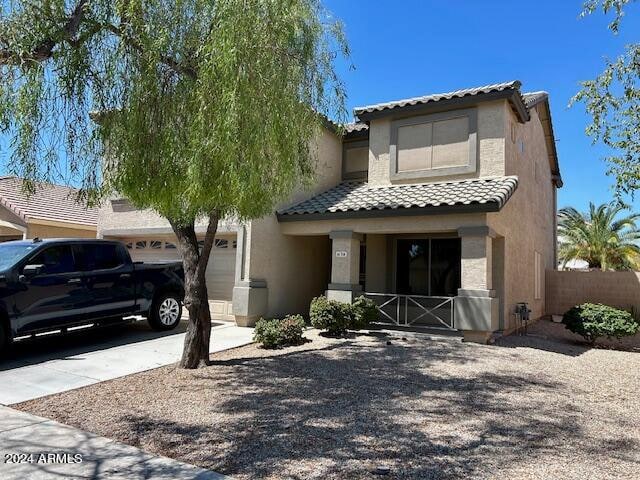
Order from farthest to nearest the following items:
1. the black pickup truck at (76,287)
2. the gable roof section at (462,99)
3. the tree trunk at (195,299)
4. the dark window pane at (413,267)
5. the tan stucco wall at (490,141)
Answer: the dark window pane at (413,267) < the tan stucco wall at (490,141) < the gable roof section at (462,99) < the black pickup truck at (76,287) < the tree trunk at (195,299)

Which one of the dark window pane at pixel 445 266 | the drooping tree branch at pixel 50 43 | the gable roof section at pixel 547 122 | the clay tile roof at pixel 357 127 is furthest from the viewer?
the gable roof section at pixel 547 122

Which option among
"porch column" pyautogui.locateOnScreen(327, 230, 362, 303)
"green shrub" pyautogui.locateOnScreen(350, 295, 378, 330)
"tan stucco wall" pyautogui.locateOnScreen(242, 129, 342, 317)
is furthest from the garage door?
"green shrub" pyautogui.locateOnScreen(350, 295, 378, 330)

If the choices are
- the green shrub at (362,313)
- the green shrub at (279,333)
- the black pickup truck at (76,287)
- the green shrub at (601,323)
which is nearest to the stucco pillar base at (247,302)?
the black pickup truck at (76,287)

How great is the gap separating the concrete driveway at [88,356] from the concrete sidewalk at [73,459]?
151 cm

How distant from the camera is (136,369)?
8258 millimetres

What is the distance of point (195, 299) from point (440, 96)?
28.7 ft

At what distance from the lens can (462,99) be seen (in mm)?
12680

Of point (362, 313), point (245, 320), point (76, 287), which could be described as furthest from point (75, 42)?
point (362, 313)

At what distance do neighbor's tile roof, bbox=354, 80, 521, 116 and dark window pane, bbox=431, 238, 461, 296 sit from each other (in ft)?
12.6

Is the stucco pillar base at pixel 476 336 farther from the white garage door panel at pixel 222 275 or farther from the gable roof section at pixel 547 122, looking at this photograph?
the gable roof section at pixel 547 122

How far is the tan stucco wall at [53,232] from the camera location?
17.0 m

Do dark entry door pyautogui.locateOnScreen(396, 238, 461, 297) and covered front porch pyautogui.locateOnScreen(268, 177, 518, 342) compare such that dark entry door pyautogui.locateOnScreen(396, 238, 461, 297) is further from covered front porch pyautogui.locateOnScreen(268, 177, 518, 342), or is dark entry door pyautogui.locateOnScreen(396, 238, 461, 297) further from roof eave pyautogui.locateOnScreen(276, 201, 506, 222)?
roof eave pyautogui.locateOnScreen(276, 201, 506, 222)

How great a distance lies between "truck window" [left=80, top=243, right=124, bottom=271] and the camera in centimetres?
995

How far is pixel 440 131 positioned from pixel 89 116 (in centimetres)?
922
